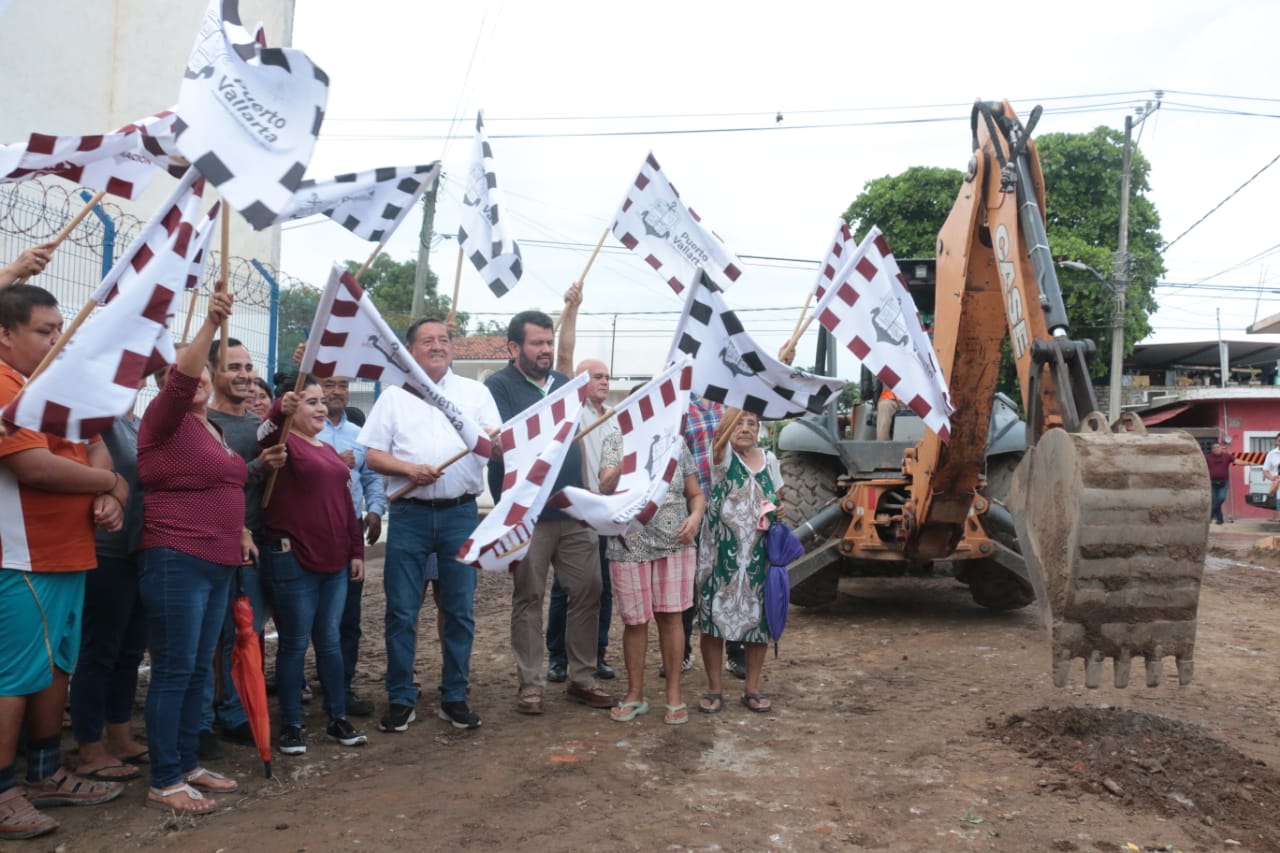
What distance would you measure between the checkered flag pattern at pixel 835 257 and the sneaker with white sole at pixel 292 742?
131 inches

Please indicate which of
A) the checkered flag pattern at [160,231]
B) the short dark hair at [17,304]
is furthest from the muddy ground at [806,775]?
the checkered flag pattern at [160,231]

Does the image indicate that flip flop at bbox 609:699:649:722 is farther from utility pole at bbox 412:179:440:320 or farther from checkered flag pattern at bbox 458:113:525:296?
utility pole at bbox 412:179:440:320

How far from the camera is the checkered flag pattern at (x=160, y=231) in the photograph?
11.8 feet

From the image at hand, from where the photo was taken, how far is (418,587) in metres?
5.00

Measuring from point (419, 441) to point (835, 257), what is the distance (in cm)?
243

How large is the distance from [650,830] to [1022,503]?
7.08 feet

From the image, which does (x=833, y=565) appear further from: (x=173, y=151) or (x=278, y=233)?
(x=278, y=233)

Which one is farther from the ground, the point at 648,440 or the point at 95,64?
the point at 95,64

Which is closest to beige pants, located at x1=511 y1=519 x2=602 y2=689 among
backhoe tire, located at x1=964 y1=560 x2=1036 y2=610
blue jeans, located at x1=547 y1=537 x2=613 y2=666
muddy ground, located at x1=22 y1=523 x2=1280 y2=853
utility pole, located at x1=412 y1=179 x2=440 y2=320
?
muddy ground, located at x1=22 y1=523 x2=1280 y2=853

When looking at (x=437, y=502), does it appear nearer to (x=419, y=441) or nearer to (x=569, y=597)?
(x=419, y=441)

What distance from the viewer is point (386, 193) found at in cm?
473

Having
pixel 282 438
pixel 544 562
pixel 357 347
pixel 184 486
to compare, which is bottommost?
pixel 544 562

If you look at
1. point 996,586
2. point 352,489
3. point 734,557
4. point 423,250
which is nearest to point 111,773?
point 352,489

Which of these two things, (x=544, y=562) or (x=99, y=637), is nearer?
(x=99, y=637)
